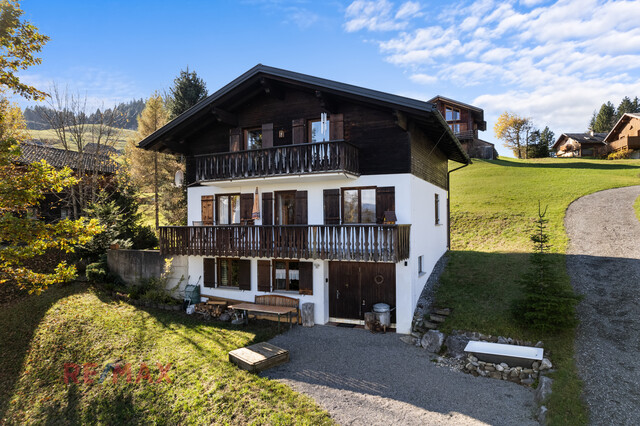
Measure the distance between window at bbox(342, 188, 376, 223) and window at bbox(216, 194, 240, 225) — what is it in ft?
17.8

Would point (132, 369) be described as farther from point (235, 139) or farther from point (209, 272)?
point (235, 139)

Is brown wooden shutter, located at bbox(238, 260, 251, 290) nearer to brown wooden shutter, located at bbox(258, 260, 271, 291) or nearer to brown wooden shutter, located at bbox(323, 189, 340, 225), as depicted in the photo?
brown wooden shutter, located at bbox(258, 260, 271, 291)

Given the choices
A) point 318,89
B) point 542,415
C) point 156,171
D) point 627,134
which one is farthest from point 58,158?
point 627,134

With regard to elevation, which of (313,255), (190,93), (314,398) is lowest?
(314,398)

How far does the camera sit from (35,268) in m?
20.3

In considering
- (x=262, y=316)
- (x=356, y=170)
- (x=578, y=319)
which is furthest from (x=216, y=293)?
(x=578, y=319)

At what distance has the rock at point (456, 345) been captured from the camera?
11.4 meters

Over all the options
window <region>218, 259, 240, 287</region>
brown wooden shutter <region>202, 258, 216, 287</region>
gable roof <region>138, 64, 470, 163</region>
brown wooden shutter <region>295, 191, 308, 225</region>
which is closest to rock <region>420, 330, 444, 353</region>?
brown wooden shutter <region>295, 191, 308, 225</region>

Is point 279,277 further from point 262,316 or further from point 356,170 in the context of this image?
point 356,170

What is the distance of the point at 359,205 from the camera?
14.5m

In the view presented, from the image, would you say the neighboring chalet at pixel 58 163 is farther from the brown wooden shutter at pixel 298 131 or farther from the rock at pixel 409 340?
the rock at pixel 409 340

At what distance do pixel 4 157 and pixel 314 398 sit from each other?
38.3ft

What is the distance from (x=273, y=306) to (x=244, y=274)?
2261mm

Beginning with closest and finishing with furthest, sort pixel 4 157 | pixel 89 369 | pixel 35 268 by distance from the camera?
pixel 4 157, pixel 89 369, pixel 35 268
